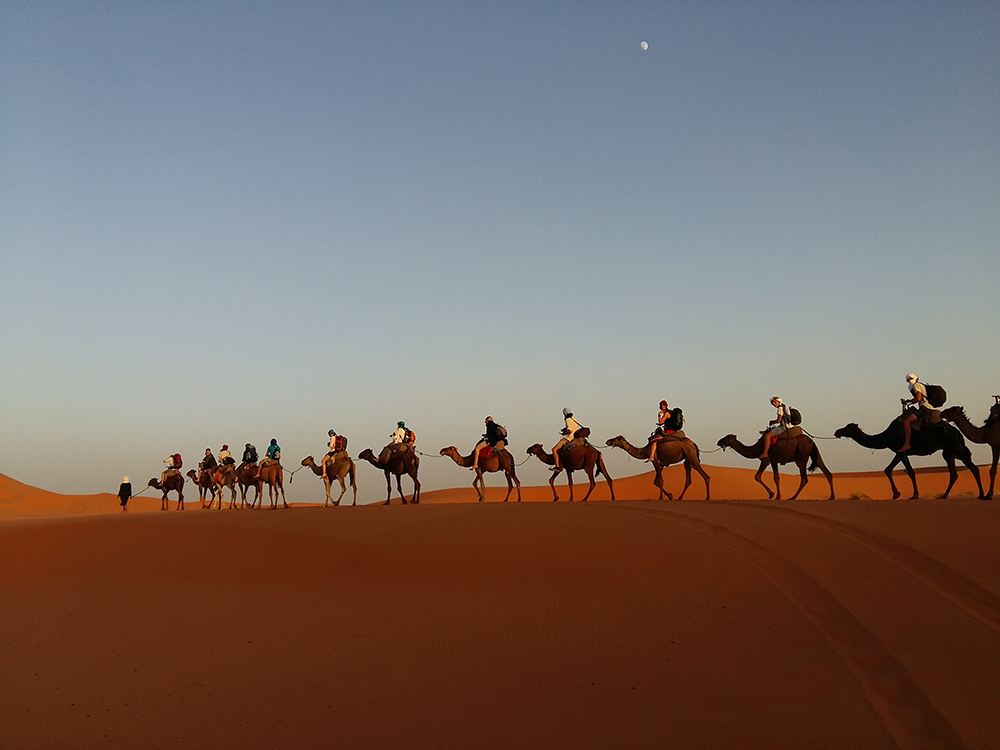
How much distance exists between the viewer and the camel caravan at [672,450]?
19.9m

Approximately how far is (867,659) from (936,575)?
10.0 feet

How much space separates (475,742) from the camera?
785 cm

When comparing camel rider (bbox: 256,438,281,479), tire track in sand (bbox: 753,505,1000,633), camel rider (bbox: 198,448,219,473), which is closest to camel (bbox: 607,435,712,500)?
tire track in sand (bbox: 753,505,1000,633)

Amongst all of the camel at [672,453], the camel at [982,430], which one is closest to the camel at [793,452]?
the camel at [672,453]

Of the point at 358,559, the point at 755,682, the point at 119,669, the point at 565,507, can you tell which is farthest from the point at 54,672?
the point at 565,507

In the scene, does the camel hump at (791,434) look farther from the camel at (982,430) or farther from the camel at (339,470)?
the camel at (339,470)

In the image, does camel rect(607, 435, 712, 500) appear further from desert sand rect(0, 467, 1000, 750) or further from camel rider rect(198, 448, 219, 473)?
camel rider rect(198, 448, 219, 473)

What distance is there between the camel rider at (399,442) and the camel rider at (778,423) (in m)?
13.0

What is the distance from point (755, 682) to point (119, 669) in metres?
8.35

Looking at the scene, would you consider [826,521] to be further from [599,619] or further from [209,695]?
[209,695]

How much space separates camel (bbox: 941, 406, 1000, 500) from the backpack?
39cm

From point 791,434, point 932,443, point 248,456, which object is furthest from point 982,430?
point 248,456

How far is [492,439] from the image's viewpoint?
28453mm

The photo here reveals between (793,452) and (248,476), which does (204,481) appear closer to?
(248,476)
